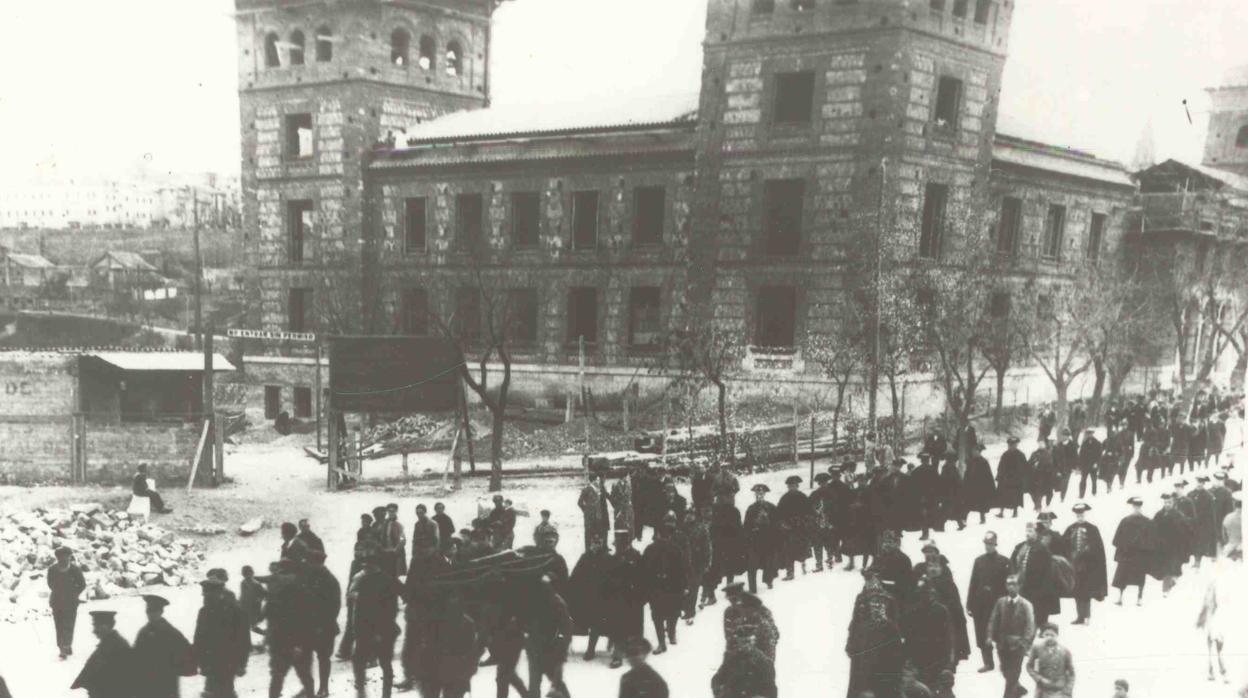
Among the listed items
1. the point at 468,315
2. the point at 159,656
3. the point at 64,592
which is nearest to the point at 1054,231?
the point at 468,315

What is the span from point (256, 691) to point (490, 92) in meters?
4.22

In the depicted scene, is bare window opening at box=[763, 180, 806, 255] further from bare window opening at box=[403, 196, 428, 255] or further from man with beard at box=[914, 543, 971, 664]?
bare window opening at box=[403, 196, 428, 255]

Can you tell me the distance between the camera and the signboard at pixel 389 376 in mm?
5656

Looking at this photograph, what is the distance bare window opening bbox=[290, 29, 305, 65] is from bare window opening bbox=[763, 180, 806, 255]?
3309 millimetres

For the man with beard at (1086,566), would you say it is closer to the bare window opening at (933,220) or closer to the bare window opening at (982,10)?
the bare window opening at (933,220)

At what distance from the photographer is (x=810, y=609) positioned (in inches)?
231

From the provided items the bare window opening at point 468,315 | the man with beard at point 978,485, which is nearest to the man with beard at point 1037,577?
the man with beard at point 978,485

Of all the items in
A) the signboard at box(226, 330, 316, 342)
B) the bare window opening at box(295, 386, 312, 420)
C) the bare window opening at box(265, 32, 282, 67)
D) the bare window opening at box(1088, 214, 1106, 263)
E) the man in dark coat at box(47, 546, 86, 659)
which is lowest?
the man in dark coat at box(47, 546, 86, 659)

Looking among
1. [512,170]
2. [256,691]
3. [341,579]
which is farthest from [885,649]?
[512,170]

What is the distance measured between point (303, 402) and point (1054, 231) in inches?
214

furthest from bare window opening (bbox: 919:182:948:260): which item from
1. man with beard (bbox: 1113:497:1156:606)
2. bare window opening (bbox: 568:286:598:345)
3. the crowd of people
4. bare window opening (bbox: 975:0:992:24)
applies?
bare window opening (bbox: 568:286:598:345)

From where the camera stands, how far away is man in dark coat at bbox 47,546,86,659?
481 centimetres

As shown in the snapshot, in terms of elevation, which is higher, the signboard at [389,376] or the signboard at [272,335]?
the signboard at [272,335]

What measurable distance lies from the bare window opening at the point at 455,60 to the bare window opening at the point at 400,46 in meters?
0.32
